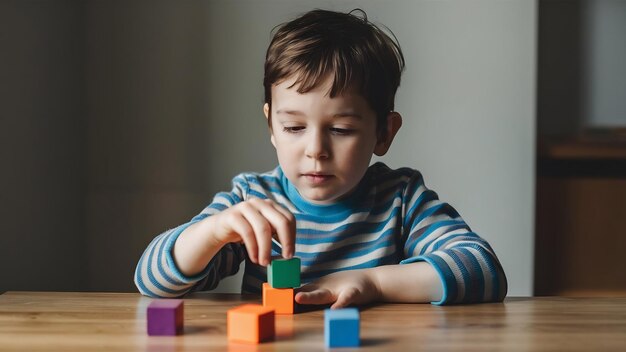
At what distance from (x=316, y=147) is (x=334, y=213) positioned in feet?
0.65

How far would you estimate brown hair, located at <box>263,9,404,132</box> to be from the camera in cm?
112

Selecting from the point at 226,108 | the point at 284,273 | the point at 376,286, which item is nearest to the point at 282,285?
the point at 284,273

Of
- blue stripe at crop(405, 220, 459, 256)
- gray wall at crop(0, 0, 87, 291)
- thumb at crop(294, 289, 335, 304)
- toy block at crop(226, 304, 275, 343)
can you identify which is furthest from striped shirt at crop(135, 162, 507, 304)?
gray wall at crop(0, 0, 87, 291)

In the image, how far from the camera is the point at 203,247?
1001 mm

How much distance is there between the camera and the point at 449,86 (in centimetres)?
217

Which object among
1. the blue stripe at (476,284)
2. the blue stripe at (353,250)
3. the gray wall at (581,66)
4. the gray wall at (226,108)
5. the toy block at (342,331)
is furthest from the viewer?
the gray wall at (581,66)

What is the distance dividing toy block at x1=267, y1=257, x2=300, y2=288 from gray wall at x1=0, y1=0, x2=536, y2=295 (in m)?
1.32

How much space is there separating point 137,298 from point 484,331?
1.49ft

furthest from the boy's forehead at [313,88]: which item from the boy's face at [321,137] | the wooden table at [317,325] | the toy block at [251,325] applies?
the toy block at [251,325]

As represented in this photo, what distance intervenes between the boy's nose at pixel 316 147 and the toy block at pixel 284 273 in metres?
0.22

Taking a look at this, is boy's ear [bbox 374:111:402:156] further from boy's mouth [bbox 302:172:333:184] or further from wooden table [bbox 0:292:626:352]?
wooden table [bbox 0:292:626:352]

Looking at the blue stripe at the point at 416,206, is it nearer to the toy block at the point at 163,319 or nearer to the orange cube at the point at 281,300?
the orange cube at the point at 281,300

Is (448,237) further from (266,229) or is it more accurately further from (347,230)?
(266,229)

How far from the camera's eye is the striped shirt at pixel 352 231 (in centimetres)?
107
